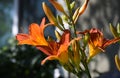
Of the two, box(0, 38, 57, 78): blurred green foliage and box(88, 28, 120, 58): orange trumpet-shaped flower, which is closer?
box(88, 28, 120, 58): orange trumpet-shaped flower

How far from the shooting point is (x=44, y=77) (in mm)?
4914

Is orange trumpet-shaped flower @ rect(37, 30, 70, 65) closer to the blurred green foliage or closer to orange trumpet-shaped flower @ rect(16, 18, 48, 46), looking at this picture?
orange trumpet-shaped flower @ rect(16, 18, 48, 46)

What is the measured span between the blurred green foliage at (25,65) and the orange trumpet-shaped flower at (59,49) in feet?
10.7

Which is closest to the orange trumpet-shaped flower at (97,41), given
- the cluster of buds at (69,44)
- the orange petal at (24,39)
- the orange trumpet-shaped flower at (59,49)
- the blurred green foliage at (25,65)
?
the cluster of buds at (69,44)

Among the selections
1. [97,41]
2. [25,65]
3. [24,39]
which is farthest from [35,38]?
[25,65]

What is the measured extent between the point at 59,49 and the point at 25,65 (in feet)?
11.5

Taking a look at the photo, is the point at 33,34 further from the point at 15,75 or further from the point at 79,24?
the point at 15,75

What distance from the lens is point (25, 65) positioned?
5148 millimetres

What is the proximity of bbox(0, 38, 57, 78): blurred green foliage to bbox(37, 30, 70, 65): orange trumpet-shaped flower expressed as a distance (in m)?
3.25

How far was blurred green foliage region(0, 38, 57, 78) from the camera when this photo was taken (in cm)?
501

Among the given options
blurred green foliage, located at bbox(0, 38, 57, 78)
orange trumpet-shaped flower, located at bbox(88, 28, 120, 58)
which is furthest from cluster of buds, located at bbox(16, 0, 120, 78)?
blurred green foliage, located at bbox(0, 38, 57, 78)

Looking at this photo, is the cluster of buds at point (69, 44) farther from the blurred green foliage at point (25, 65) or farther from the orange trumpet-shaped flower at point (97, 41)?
the blurred green foliage at point (25, 65)

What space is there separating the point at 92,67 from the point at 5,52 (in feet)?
6.70

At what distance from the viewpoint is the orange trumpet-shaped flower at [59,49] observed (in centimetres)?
165
